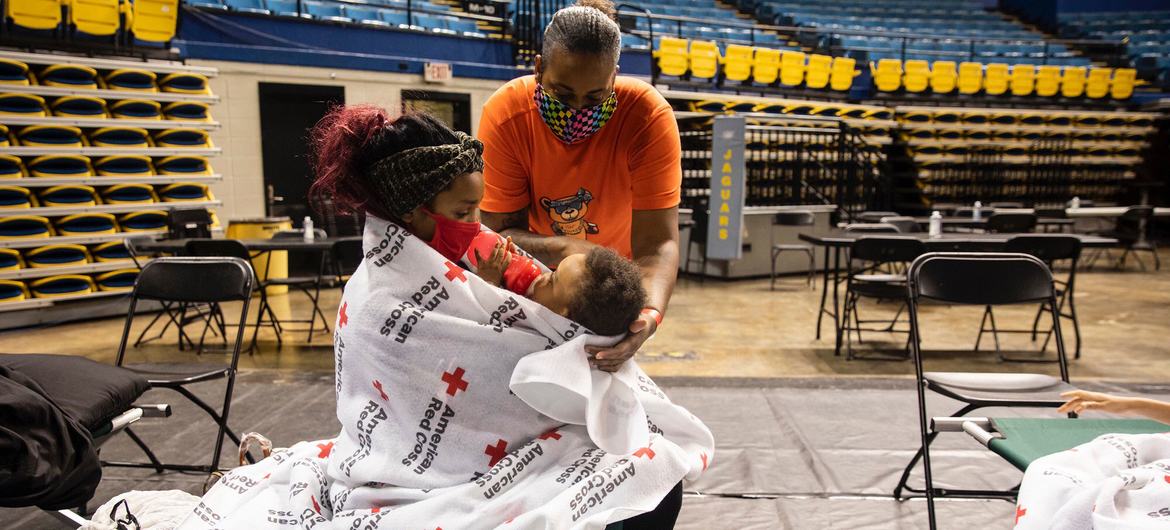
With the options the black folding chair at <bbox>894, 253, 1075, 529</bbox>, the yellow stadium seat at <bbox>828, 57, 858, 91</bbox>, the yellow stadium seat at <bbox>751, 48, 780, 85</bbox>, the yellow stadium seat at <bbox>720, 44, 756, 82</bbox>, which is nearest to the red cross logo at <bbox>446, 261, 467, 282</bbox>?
the black folding chair at <bbox>894, 253, 1075, 529</bbox>

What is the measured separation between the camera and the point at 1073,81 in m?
13.4

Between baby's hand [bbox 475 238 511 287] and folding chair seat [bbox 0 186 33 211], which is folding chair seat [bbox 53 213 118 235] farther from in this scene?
baby's hand [bbox 475 238 511 287]

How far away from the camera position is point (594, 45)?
1472 millimetres

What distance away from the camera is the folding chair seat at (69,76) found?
5.67 metres

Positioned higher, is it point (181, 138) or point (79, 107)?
point (79, 107)

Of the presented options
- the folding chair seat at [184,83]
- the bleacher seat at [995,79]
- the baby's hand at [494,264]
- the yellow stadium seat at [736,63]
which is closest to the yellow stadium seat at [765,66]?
the yellow stadium seat at [736,63]

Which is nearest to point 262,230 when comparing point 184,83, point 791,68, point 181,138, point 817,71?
point 181,138

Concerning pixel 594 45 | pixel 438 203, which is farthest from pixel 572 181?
pixel 438 203

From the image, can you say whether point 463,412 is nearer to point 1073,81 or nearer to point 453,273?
point 453,273

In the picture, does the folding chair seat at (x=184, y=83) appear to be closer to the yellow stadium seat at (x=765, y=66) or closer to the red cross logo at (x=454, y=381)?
the red cross logo at (x=454, y=381)

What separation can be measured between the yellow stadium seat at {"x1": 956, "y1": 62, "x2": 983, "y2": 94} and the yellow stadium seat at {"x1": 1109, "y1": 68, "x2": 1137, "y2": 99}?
9.82 feet

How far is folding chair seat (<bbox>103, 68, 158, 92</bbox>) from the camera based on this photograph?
19.7 feet

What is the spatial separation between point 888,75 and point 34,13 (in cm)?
1255

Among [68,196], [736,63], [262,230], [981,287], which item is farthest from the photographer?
[736,63]
